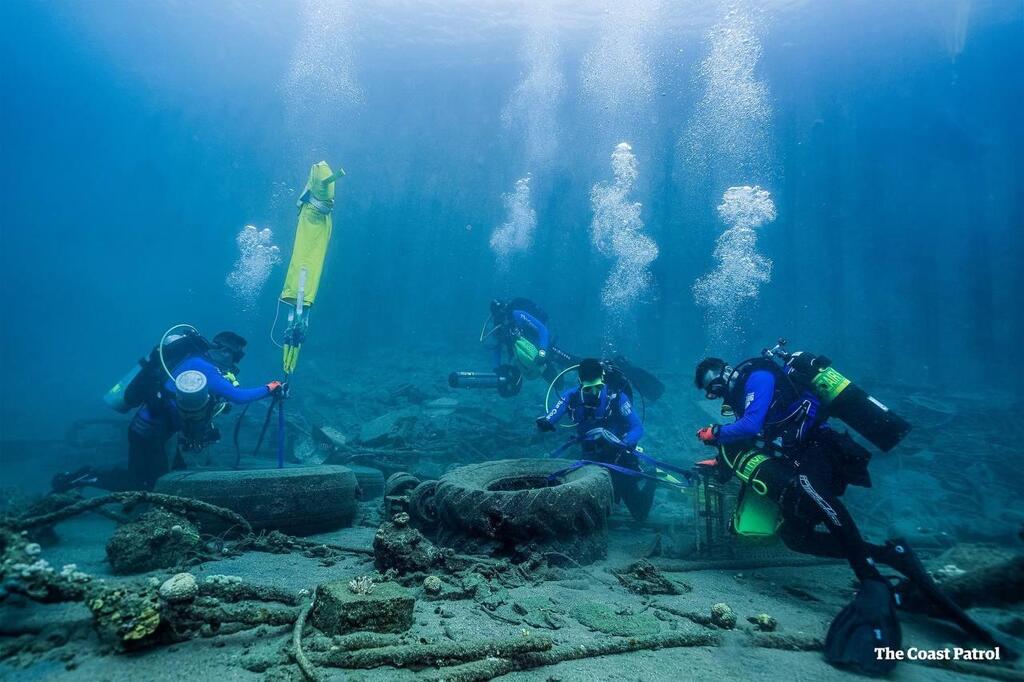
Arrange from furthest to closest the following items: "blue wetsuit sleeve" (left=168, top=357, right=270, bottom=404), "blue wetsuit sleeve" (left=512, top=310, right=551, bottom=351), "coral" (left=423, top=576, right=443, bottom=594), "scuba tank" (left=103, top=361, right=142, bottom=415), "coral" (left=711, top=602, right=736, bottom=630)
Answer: "blue wetsuit sleeve" (left=512, top=310, right=551, bottom=351) → "scuba tank" (left=103, top=361, right=142, bottom=415) → "blue wetsuit sleeve" (left=168, top=357, right=270, bottom=404) → "coral" (left=423, top=576, right=443, bottom=594) → "coral" (left=711, top=602, right=736, bottom=630)

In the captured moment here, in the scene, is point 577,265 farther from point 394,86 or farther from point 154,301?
point 154,301

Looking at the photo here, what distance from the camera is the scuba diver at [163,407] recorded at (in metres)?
5.60

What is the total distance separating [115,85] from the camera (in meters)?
54.5

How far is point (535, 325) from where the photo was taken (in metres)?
10.4

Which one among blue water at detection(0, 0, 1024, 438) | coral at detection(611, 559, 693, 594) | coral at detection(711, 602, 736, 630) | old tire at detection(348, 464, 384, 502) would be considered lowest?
old tire at detection(348, 464, 384, 502)

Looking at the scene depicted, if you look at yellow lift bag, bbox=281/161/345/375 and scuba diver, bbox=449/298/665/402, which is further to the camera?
scuba diver, bbox=449/298/665/402

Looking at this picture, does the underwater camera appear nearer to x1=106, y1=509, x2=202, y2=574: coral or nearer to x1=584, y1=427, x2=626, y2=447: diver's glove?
x1=584, y1=427, x2=626, y2=447: diver's glove

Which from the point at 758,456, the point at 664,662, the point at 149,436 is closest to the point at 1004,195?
the point at 758,456

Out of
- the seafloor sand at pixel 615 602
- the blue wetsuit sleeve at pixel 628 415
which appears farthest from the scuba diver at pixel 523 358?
the blue wetsuit sleeve at pixel 628 415

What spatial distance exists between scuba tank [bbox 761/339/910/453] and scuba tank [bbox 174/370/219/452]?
267 inches

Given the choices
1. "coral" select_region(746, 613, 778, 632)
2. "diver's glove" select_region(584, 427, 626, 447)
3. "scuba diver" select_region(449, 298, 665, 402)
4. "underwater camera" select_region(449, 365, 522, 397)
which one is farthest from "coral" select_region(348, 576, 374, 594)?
"underwater camera" select_region(449, 365, 522, 397)

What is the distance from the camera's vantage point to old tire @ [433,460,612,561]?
3.83 metres

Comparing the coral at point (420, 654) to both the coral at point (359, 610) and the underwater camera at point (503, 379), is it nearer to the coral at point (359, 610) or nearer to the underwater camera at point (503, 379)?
the coral at point (359, 610)

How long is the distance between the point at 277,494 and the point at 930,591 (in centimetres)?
554
